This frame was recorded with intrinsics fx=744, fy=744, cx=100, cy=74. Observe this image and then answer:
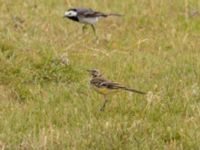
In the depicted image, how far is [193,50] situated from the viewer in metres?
10.5

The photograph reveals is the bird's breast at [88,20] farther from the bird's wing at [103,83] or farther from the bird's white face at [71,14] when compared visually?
the bird's wing at [103,83]

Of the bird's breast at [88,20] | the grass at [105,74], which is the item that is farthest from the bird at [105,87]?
Answer: the bird's breast at [88,20]

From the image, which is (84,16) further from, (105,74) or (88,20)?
(105,74)

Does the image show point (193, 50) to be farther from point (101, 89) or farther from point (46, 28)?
point (101, 89)

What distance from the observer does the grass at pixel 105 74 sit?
694 cm

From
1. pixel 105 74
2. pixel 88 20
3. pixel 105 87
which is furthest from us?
pixel 88 20

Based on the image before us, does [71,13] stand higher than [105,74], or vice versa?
[71,13]

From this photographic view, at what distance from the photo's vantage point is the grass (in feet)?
22.8

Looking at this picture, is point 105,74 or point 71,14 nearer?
point 105,74

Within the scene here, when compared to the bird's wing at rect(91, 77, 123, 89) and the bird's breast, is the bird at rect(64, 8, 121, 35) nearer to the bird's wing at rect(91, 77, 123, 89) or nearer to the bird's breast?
the bird's breast

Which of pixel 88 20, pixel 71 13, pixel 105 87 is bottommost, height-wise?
pixel 105 87

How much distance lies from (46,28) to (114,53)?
5.15 feet

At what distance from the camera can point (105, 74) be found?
9133 mm

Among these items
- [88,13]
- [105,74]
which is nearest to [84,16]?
[88,13]
